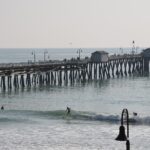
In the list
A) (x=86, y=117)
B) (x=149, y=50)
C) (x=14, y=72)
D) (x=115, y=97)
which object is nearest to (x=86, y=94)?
(x=115, y=97)

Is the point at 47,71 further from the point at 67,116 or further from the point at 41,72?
the point at 67,116

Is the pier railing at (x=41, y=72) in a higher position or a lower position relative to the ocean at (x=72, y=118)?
higher

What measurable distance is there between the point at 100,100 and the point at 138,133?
30.9m

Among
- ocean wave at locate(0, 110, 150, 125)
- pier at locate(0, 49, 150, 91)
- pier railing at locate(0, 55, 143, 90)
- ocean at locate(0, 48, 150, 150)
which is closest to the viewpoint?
ocean at locate(0, 48, 150, 150)

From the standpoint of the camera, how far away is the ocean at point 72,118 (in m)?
32.6

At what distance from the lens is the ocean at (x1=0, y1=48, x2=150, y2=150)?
32.6 m

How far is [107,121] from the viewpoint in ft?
145

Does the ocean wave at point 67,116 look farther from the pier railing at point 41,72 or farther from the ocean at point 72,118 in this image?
the pier railing at point 41,72

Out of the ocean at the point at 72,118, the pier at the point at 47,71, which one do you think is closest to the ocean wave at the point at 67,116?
the ocean at the point at 72,118

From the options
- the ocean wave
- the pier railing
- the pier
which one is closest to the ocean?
the ocean wave

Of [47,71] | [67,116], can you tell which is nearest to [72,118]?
[67,116]

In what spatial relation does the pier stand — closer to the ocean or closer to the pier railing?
the pier railing

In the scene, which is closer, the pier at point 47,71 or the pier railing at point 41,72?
the pier railing at point 41,72

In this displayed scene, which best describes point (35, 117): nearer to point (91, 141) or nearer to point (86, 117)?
point (86, 117)
